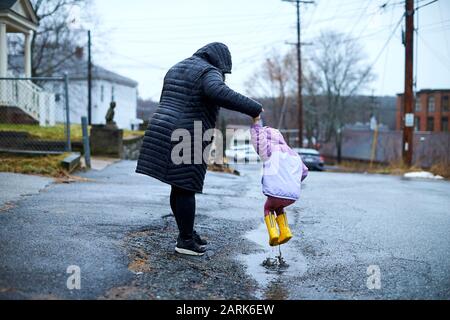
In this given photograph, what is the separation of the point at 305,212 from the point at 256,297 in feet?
12.7

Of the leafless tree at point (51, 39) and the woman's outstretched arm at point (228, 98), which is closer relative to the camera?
the woman's outstretched arm at point (228, 98)

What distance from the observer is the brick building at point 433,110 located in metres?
62.0

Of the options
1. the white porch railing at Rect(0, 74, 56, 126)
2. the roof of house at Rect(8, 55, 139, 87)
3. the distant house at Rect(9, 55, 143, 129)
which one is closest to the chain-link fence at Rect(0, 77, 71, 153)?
the white porch railing at Rect(0, 74, 56, 126)

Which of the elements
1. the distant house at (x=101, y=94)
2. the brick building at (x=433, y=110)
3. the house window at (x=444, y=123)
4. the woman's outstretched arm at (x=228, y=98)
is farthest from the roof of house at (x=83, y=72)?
the house window at (x=444, y=123)

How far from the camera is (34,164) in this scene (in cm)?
949

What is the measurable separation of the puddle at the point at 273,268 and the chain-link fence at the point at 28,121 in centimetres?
724

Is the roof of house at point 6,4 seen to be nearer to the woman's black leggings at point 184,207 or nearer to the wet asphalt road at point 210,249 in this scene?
the wet asphalt road at point 210,249

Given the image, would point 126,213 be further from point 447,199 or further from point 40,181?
point 447,199

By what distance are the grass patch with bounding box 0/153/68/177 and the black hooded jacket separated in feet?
18.3

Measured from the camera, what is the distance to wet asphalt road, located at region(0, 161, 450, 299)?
133 inches

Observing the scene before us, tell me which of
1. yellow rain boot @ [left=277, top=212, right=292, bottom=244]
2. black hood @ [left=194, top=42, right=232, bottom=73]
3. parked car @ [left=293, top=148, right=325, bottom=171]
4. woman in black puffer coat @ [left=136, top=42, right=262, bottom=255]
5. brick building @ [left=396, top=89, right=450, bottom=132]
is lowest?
parked car @ [left=293, top=148, right=325, bottom=171]

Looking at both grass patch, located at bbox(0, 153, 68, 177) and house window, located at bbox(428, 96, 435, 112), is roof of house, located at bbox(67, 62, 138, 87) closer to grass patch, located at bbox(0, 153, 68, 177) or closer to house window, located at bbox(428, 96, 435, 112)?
grass patch, located at bbox(0, 153, 68, 177)

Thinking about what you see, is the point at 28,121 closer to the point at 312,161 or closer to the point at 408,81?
the point at 408,81
